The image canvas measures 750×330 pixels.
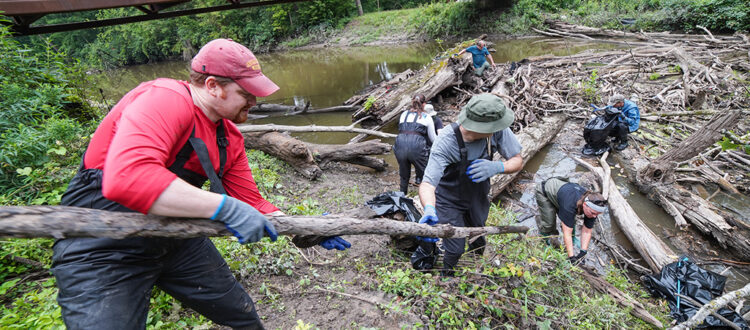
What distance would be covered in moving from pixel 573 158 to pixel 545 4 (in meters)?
20.0

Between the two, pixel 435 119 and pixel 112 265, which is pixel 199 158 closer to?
pixel 112 265

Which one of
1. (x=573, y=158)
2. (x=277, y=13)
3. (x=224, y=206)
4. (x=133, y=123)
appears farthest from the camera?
(x=277, y=13)

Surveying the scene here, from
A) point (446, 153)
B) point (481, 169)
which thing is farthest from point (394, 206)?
point (481, 169)

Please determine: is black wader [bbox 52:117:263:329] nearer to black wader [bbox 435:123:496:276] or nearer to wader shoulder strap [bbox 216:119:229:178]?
wader shoulder strap [bbox 216:119:229:178]

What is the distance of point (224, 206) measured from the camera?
→ 1.28m

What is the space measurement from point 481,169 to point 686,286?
2542 mm

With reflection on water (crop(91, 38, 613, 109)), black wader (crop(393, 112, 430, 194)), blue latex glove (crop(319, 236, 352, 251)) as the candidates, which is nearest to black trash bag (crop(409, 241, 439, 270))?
blue latex glove (crop(319, 236, 352, 251))

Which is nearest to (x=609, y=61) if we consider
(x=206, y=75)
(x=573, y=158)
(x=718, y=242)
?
(x=573, y=158)

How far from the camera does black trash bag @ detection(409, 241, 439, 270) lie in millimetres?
3021

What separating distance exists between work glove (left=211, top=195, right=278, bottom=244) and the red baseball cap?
49 centimetres

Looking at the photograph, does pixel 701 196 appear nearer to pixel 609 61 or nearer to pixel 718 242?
pixel 718 242

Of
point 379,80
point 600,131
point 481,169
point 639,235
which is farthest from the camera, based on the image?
point 379,80

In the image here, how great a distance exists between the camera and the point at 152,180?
1091 millimetres

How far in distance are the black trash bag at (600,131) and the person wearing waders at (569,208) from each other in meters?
2.75
